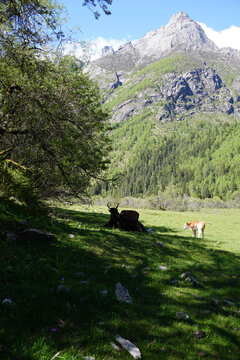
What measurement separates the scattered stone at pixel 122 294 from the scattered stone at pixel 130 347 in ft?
5.22

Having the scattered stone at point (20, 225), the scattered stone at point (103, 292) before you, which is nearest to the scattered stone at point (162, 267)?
the scattered stone at point (103, 292)

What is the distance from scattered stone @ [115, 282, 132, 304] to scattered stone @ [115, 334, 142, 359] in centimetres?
159

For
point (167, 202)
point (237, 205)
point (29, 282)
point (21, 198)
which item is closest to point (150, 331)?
point (29, 282)

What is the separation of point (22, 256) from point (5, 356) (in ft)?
11.4

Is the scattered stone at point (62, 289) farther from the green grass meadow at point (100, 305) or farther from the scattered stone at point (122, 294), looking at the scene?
the scattered stone at point (122, 294)

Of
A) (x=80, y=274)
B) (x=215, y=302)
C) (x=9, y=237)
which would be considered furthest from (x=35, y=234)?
(x=215, y=302)

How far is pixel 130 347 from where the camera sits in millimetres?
4230

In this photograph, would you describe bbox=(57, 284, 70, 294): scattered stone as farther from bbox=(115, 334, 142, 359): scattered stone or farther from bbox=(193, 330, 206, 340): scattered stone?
bbox=(193, 330, 206, 340): scattered stone

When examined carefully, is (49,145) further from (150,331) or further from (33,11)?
(150,331)

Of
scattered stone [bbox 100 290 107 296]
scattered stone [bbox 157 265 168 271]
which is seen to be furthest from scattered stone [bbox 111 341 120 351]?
scattered stone [bbox 157 265 168 271]

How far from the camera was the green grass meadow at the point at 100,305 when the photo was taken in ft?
13.1

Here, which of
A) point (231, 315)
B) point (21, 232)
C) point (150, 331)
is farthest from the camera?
point (21, 232)

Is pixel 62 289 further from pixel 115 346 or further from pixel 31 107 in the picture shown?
pixel 31 107

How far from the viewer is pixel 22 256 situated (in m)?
6.49
